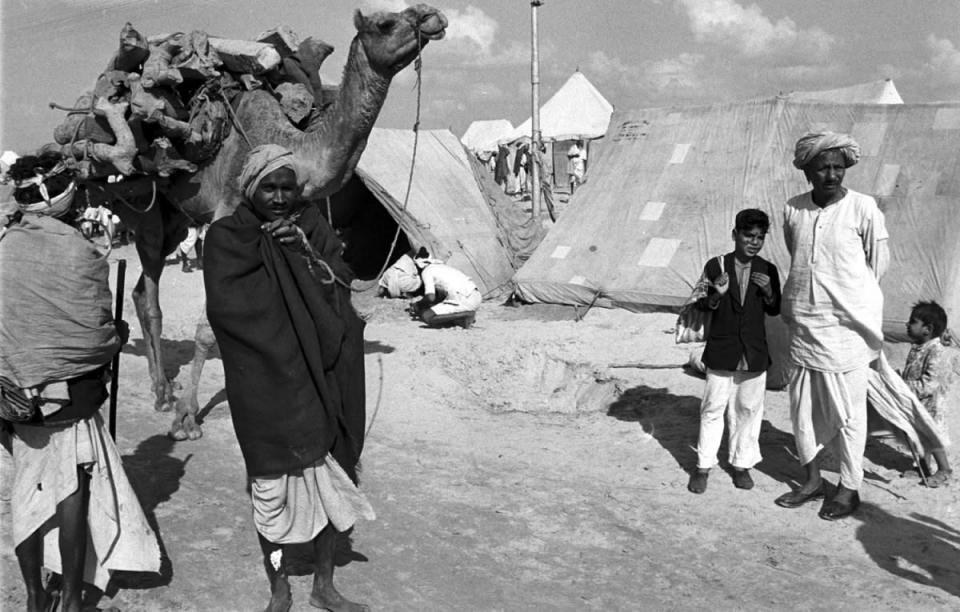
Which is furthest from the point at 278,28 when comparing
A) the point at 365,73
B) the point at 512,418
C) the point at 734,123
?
the point at 734,123

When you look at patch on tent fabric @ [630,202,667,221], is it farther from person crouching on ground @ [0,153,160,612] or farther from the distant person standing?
the distant person standing

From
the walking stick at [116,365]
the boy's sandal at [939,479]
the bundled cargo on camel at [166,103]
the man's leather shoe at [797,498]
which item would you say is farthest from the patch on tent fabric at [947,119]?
the walking stick at [116,365]

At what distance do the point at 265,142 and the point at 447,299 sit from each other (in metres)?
4.08

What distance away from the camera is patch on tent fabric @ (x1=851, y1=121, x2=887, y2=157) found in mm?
9344

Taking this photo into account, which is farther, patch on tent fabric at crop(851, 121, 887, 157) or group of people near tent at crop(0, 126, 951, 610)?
patch on tent fabric at crop(851, 121, 887, 157)

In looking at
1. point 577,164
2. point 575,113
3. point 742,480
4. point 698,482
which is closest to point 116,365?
point 698,482

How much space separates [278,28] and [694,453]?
455cm

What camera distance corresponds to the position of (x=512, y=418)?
22.6 ft

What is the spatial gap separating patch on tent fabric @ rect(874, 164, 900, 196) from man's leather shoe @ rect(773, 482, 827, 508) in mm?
5223

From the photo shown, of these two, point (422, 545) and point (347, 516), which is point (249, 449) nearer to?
point (347, 516)

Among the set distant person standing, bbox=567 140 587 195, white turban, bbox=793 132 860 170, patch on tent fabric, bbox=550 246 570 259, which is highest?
distant person standing, bbox=567 140 587 195

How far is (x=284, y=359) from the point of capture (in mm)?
3084

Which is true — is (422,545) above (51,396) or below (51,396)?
below

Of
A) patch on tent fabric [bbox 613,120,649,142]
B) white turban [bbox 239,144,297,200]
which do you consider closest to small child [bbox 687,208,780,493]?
white turban [bbox 239,144,297,200]
